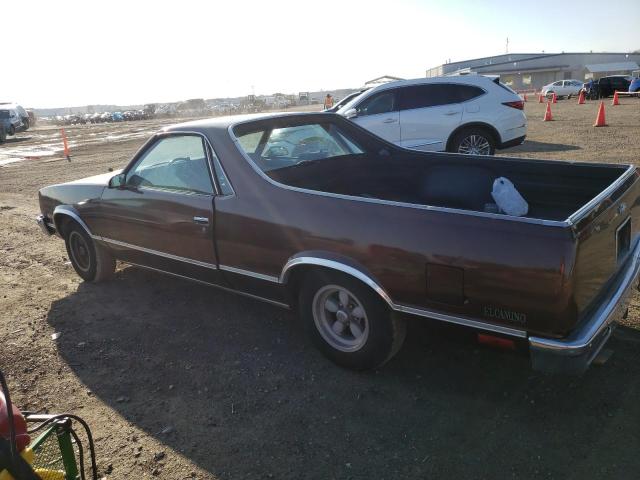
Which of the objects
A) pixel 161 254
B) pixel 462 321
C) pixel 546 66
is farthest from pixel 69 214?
pixel 546 66

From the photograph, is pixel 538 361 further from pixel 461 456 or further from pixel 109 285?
pixel 109 285

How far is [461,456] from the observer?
2406 mm

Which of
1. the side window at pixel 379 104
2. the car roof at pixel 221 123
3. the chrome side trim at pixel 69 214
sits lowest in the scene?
the chrome side trim at pixel 69 214

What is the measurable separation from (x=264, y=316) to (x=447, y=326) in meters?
1.81

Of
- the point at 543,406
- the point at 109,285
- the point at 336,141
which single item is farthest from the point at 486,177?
the point at 109,285

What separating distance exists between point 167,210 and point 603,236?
9.42 ft

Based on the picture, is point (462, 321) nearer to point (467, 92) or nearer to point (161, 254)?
point (161, 254)

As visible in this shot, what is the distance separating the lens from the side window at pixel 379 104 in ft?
30.8

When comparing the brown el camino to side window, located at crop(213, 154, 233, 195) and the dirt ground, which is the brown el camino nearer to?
side window, located at crop(213, 154, 233, 195)

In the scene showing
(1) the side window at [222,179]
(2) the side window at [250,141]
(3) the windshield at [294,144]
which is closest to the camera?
(1) the side window at [222,179]

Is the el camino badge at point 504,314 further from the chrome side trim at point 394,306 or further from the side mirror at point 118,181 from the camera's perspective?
the side mirror at point 118,181

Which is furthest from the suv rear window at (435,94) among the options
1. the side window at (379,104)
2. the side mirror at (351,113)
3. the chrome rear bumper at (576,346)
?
the chrome rear bumper at (576,346)

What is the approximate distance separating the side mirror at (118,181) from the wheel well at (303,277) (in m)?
1.93

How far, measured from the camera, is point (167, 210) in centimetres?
378
